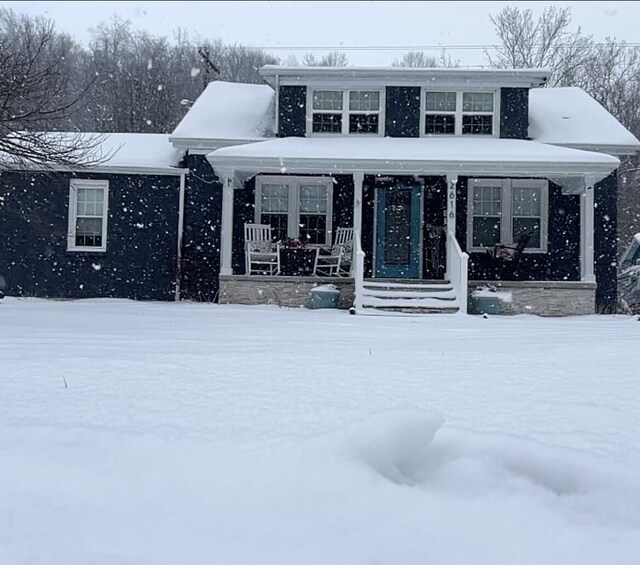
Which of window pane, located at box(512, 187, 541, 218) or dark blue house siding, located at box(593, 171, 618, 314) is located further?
window pane, located at box(512, 187, 541, 218)

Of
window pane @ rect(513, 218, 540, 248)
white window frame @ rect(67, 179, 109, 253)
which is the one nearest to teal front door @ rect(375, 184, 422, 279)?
window pane @ rect(513, 218, 540, 248)

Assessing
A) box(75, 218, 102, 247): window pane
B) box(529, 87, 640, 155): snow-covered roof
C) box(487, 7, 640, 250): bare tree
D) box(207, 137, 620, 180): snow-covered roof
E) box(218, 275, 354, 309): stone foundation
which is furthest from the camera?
box(487, 7, 640, 250): bare tree

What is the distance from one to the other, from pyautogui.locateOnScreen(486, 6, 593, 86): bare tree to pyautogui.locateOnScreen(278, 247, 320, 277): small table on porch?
17768 millimetres

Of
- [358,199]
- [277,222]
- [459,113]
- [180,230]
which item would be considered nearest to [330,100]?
[459,113]

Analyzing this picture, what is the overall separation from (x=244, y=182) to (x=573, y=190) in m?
6.54

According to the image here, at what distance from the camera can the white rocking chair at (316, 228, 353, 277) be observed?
39.8 feet

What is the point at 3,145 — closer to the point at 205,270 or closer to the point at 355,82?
the point at 205,270

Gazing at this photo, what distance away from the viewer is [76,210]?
13.4m

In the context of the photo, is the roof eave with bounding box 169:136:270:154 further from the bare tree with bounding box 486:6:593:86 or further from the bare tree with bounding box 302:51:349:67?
the bare tree with bounding box 302:51:349:67

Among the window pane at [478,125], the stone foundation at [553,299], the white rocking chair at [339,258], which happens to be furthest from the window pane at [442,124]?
the stone foundation at [553,299]

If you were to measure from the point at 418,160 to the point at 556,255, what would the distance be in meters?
3.86

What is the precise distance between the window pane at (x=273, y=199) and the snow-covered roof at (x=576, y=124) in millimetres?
5280

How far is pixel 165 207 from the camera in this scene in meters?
13.3

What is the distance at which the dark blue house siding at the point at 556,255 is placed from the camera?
1272cm
